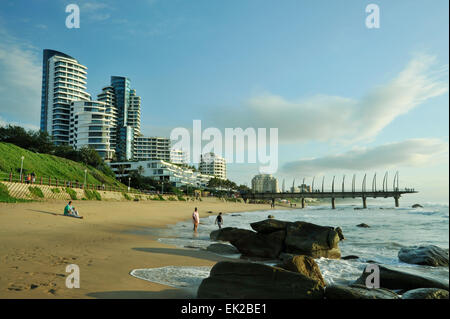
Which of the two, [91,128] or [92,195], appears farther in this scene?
[91,128]

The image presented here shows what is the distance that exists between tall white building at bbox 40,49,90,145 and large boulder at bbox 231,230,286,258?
16354 cm

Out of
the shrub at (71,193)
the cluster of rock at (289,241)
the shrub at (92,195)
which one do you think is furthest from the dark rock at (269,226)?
the shrub at (92,195)

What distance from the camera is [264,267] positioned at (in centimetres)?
656

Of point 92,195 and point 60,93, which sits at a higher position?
point 60,93

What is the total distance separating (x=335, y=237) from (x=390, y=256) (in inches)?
141

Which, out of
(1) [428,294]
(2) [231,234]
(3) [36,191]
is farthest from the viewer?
(3) [36,191]

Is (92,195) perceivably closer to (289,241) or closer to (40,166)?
(40,166)

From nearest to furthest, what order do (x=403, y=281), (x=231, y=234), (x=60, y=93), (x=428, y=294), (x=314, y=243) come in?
1. (x=428, y=294)
2. (x=403, y=281)
3. (x=314, y=243)
4. (x=231, y=234)
5. (x=60, y=93)

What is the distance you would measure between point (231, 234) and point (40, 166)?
56.6 meters

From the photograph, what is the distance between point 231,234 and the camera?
16.8 metres

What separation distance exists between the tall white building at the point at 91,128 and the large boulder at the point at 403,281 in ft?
509

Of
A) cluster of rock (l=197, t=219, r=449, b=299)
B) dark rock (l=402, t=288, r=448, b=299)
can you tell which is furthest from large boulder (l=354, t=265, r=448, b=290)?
dark rock (l=402, t=288, r=448, b=299)

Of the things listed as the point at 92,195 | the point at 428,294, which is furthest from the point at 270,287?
the point at 92,195
